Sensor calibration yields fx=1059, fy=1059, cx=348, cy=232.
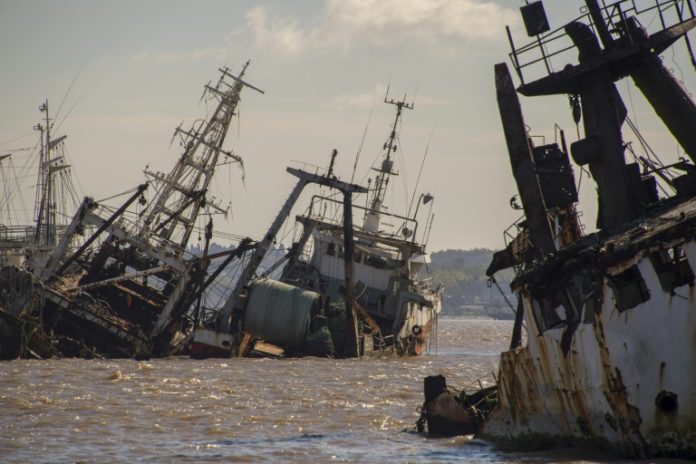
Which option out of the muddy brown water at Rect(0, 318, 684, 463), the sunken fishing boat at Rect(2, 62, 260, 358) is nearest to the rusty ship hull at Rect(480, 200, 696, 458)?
the muddy brown water at Rect(0, 318, 684, 463)

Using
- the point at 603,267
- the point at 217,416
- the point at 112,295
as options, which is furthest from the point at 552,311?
the point at 112,295

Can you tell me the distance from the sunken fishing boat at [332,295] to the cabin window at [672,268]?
89.4ft

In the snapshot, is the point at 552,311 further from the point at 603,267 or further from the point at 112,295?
the point at 112,295

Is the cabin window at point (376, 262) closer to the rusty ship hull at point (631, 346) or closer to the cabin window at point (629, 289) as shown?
the rusty ship hull at point (631, 346)

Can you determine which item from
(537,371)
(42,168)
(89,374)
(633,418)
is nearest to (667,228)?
(633,418)

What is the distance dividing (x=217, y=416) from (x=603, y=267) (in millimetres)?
9964

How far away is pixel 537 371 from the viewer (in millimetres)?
16828

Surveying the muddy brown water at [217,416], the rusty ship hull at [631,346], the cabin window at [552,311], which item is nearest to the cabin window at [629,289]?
the rusty ship hull at [631,346]

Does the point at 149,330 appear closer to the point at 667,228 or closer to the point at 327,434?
the point at 327,434

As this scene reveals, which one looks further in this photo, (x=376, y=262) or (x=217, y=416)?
(x=376, y=262)

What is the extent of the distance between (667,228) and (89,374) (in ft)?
67.4

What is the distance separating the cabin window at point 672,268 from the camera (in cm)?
1362

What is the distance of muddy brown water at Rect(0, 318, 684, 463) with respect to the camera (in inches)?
654

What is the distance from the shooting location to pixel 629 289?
14203 millimetres
